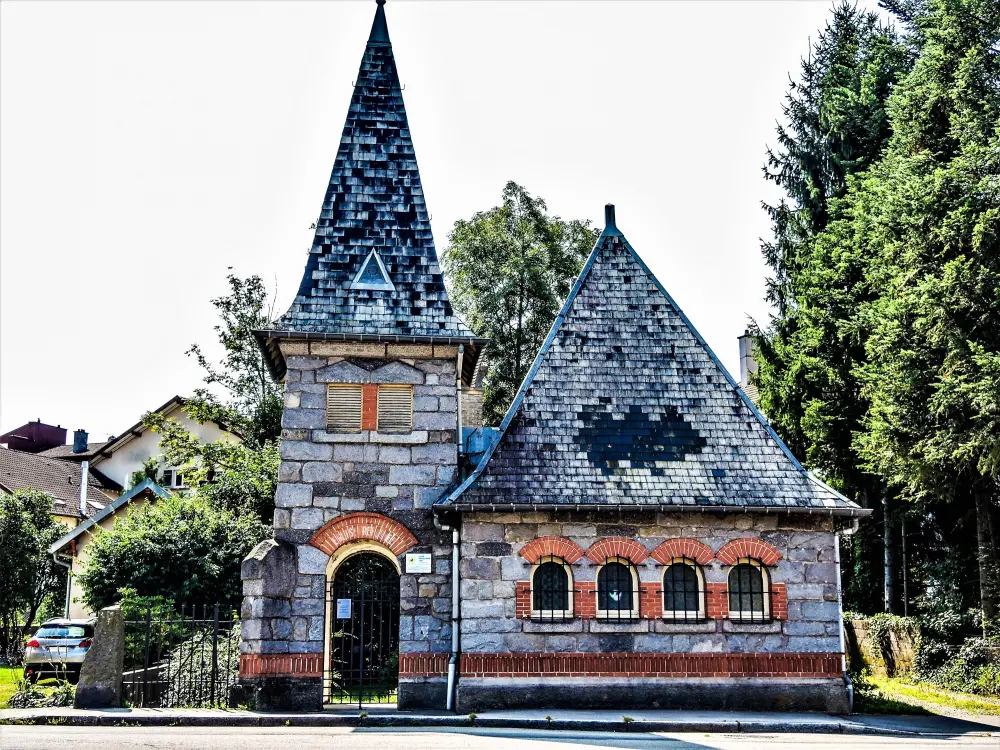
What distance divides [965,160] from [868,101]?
8376mm

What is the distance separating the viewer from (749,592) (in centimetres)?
1611

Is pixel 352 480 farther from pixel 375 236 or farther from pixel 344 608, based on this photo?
pixel 375 236

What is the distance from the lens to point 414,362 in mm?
17078

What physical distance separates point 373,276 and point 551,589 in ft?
20.4

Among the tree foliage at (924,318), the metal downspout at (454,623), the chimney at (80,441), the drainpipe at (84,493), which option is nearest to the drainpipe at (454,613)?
the metal downspout at (454,623)

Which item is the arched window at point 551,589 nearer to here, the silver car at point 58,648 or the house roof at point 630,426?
the house roof at point 630,426

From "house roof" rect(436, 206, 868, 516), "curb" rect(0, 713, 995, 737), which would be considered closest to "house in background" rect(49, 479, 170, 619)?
"curb" rect(0, 713, 995, 737)

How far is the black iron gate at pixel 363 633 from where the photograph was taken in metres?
16.1

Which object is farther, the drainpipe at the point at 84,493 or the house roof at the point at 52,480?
the house roof at the point at 52,480

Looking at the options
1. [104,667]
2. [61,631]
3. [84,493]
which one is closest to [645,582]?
[104,667]

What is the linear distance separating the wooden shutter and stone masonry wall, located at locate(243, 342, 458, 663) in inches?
4.3

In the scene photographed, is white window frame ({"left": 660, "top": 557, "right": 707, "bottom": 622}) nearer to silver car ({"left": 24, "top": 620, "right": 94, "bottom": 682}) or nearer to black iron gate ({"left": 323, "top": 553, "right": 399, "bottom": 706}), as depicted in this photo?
black iron gate ({"left": 323, "top": 553, "right": 399, "bottom": 706})

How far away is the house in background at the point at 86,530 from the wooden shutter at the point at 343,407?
15755mm

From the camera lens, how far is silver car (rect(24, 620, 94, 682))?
20.0 metres
